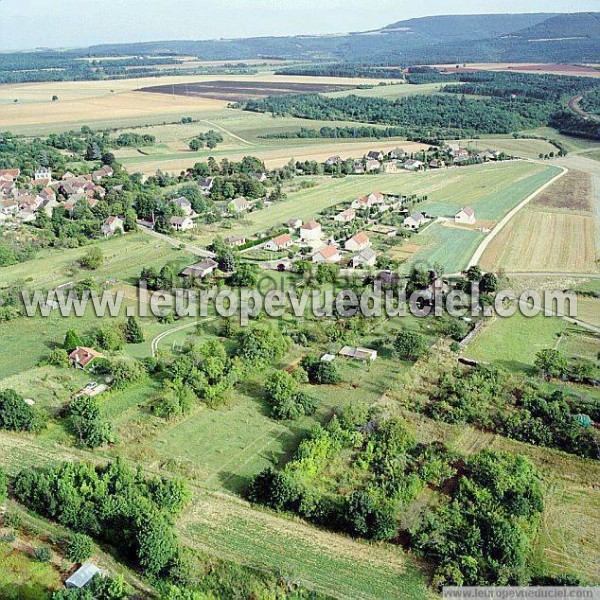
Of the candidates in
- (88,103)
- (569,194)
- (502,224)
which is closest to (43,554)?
(502,224)

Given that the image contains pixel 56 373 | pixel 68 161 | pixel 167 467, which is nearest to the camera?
pixel 167 467

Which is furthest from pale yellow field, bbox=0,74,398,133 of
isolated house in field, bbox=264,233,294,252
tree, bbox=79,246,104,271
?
isolated house in field, bbox=264,233,294,252

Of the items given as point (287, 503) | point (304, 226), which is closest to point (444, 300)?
point (304, 226)

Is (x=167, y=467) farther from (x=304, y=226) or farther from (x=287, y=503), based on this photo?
(x=304, y=226)

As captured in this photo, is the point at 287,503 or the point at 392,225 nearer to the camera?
the point at 287,503

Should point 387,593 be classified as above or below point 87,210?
below

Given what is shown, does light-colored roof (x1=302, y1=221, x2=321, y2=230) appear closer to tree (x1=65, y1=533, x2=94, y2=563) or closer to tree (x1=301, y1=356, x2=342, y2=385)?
tree (x1=301, y1=356, x2=342, y2=385)

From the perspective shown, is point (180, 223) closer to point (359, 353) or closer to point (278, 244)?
point (278, 244)
